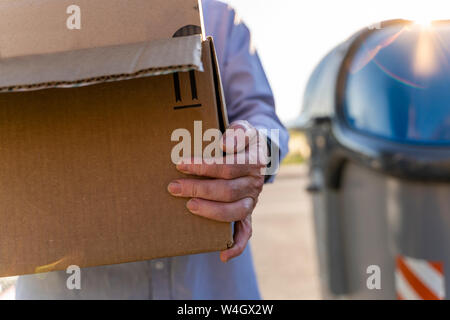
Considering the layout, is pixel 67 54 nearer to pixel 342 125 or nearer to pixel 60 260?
pixel 60 260

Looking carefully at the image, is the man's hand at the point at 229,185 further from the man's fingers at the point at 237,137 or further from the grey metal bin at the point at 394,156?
the grey metal bin at the point at 394,156

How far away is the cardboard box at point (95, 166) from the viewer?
0.92 m

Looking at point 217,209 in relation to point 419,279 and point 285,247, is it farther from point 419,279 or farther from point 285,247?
point 285,247

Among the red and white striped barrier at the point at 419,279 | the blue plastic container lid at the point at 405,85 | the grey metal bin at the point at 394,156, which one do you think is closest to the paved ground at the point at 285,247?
the grey metal bin at the point at 394,156

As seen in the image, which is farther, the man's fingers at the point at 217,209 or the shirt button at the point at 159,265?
the shirt button at the point at 159,265

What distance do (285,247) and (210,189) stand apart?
372 cm

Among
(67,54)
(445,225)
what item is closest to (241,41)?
(67,54)

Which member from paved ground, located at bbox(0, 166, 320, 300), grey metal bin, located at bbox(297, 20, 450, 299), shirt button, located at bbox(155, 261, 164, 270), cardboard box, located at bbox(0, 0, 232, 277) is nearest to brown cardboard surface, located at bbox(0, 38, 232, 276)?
cardboard box, located at bbox(0, 0, 232, 277)

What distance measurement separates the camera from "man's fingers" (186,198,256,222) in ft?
2.98

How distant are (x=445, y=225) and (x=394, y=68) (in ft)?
1.97

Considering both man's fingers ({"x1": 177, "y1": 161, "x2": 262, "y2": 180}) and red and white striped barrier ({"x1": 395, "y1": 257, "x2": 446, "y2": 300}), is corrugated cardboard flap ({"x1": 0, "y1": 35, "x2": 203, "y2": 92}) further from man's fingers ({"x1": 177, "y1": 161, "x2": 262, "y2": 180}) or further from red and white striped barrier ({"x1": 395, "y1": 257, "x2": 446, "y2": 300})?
red and white striped barrier ({"x1": 395, "y1": 257, "x2": 446, "y2": 300})

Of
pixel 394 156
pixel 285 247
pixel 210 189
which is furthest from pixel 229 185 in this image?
pixel 285 247

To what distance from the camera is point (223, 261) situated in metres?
1.03

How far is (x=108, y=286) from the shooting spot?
3.98 ft
